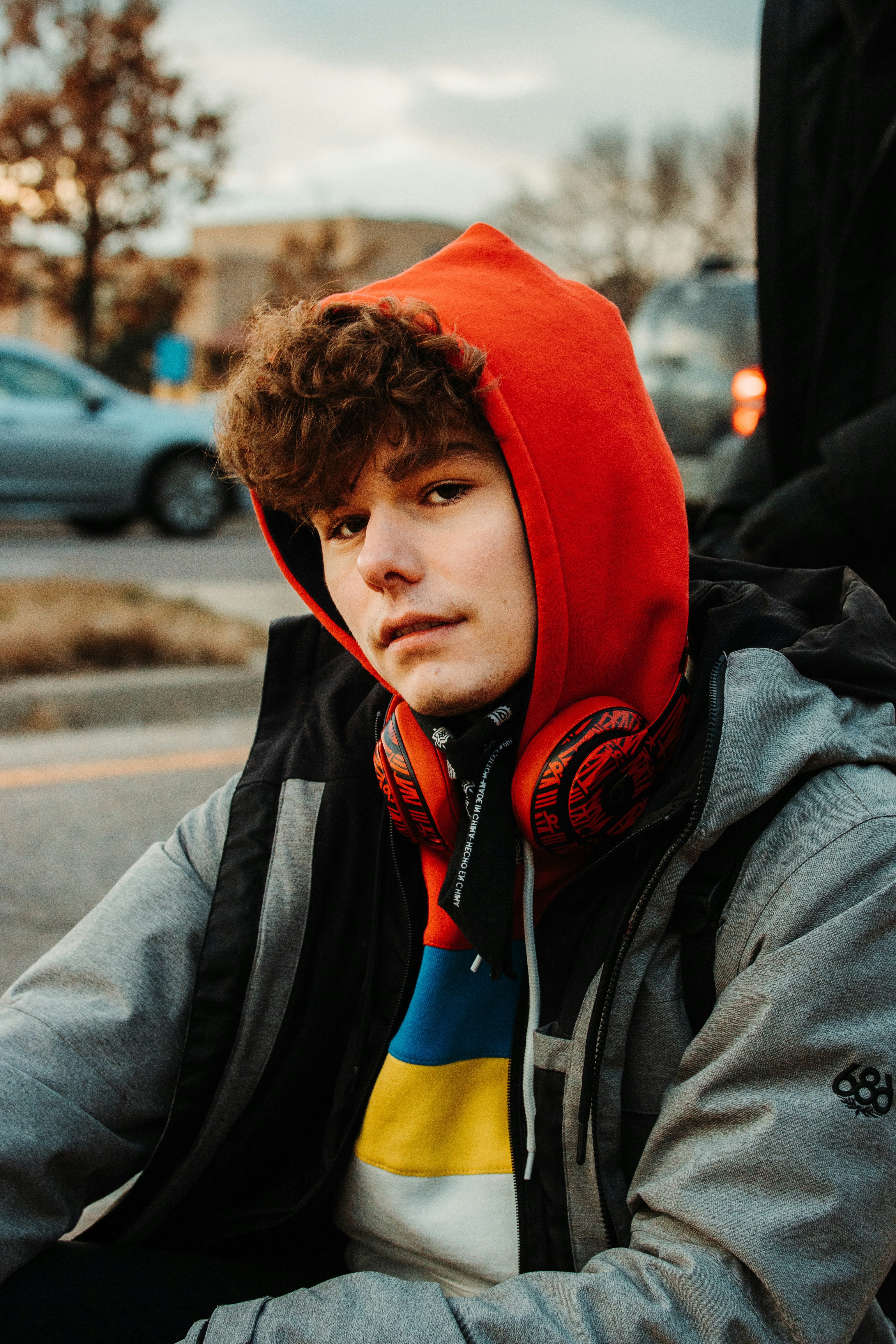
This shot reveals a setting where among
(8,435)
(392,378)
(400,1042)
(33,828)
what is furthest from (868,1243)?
(8,435)

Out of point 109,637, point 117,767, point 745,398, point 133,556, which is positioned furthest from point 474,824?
point 133,556

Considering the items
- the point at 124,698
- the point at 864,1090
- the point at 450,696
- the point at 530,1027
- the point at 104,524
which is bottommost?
the point at 104,524

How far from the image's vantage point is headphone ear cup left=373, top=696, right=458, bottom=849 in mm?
1541

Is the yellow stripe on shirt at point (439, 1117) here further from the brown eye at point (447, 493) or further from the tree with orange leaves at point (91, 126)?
the tree with orange leaves at point (91, 126)

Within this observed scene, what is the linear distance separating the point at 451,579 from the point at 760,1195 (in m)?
0.75

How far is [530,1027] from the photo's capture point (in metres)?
1.47

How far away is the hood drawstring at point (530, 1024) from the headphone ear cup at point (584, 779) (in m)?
0.06

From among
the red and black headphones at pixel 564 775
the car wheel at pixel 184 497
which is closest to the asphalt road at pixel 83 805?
the red and black headphones at pixel 564 775

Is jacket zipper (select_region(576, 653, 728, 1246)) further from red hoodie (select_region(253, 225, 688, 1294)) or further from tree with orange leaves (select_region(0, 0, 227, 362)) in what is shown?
tree with orange leaves (select_region(0, 0, 227, 362))

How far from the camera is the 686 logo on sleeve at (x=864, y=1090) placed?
4.00ft

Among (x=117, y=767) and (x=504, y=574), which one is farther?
(x=117, y=767)

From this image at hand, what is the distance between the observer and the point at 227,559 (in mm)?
11328

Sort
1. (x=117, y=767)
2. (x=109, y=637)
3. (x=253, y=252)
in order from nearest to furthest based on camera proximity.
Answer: (x=117, y=767) < (x=109, y=637) < (x=253, y=252)

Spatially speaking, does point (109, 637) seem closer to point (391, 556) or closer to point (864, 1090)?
point (391, 556)
